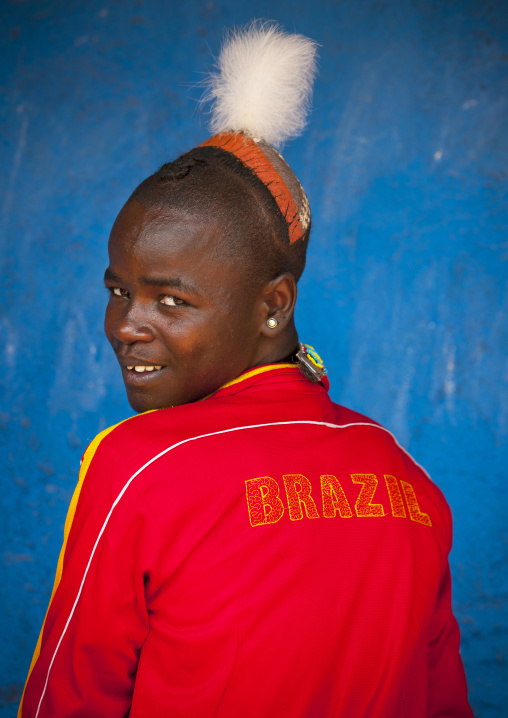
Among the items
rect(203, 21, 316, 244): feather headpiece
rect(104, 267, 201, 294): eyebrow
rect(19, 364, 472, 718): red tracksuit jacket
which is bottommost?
rect(19, 364, 472, 718): red tracksuit jacket

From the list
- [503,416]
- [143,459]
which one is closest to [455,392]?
[503,416]

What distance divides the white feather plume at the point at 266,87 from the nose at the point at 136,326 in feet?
1.69

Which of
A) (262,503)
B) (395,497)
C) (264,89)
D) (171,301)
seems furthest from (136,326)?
(264,89)

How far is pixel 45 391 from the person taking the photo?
2475 millimetres

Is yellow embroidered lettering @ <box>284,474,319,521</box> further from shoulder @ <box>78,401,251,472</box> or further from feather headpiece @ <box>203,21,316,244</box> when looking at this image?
feather headpiece @ <box>203,21,316,244</box>

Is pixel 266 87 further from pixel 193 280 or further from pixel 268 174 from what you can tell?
pixel 193 280

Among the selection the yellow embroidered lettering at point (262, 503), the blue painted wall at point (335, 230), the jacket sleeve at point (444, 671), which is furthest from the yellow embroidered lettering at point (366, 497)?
the blue painted wall at point (335, 230)

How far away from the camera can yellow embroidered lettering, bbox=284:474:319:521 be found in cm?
98

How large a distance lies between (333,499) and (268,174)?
663 mm

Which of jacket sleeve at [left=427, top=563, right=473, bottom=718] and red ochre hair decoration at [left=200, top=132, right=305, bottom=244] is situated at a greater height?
red ochre hair decoration at [left=200, top=132, right=305, bottom=244]

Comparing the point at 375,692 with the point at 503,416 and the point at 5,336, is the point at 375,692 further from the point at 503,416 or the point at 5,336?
the point at 5,336

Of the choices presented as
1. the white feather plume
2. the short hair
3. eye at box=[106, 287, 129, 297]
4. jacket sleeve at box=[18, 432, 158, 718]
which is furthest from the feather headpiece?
jacket sleeve at box=[18, 432, 158, 718]

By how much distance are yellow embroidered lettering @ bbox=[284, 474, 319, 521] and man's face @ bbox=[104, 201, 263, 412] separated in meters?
0.29

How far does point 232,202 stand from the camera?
1201mm
